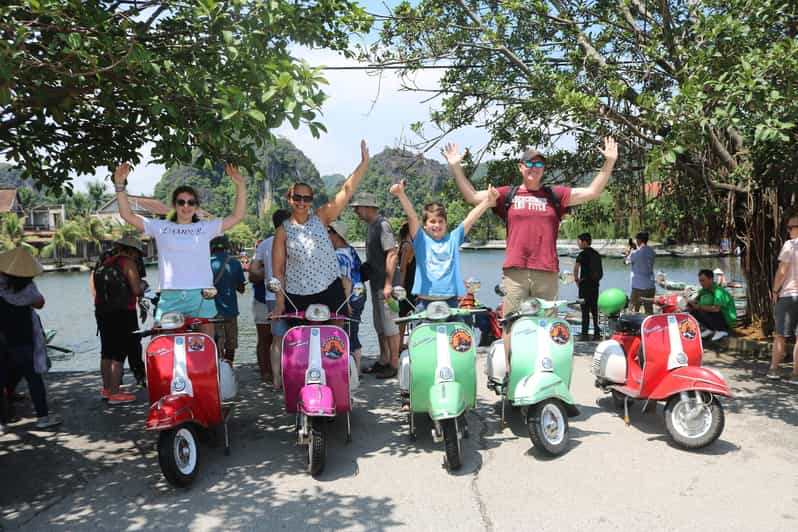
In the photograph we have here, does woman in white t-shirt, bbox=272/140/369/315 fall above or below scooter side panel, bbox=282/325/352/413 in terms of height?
above

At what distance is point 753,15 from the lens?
20.0ft

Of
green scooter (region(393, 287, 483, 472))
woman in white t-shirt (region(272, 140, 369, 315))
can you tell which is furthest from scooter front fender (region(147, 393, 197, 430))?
green scooter (region(393, 287, 483, 472))

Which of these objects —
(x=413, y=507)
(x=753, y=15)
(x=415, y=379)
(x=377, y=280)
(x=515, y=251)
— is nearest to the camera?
(x=413, y=507)

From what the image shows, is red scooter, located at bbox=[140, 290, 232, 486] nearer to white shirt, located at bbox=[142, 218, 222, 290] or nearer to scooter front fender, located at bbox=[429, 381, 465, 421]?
white shirt, located at bbox=[142, 218, 222, 290]

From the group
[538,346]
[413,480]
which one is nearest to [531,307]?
[538,346]

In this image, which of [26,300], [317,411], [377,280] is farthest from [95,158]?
[317,411]

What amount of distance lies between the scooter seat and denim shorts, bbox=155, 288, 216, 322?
3.44 meters

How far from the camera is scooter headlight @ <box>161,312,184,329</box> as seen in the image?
Result: 4.36 metres

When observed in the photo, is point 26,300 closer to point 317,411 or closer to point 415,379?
point 317,411

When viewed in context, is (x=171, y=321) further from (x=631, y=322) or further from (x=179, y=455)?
(x=631, y=322)

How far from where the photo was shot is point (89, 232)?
70.0 meters

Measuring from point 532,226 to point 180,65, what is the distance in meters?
2.90

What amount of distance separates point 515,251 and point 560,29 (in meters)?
5.33

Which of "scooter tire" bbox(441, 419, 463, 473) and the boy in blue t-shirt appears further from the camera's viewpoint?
the boy in blue t-shirt
